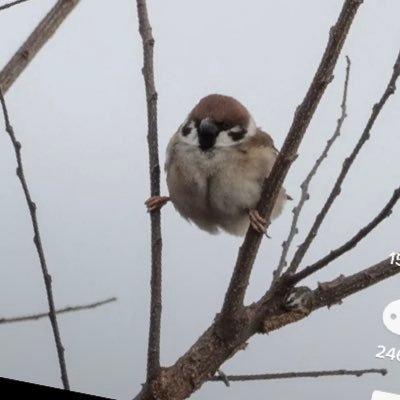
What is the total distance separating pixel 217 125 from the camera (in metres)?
1.23

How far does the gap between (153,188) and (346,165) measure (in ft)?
0.72

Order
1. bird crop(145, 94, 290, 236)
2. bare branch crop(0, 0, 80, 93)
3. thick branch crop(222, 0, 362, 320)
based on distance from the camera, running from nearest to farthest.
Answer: thick branch crop(222, 0, 362, 320), bare branch crop(0, 0, 80, 93), bird crop(145, 94, 290, 236)

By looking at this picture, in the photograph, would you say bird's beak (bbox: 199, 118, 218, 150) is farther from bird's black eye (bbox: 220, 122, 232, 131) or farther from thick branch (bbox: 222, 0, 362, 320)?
thick branch (bbox: 222, 0, 362, 320)

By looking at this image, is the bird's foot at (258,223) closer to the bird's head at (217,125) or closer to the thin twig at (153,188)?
Result: the thin twig at (153,188)

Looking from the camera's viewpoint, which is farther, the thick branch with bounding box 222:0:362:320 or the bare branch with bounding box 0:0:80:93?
the bare branch with bounding box 0:0:80:93

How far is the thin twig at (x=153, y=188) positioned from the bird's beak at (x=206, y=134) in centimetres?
31

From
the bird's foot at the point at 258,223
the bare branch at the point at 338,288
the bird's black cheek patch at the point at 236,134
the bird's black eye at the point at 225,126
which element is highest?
the bird's black eye at the point at 225,126

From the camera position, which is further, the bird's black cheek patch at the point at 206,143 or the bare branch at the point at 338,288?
the bird's black cheek patch at the point at 206,143

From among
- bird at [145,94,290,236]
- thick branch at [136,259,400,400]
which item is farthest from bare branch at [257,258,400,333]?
bird at [145,94,290,236]

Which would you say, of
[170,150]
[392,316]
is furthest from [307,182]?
[170,150]

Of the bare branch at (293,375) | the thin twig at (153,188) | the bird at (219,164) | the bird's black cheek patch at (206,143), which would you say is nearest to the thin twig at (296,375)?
the bare branch at (293,375)

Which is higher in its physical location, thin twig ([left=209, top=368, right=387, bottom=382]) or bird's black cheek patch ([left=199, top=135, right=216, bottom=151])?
bird's black cheek patch ([left=199, top=135, right=216, bottom=151])

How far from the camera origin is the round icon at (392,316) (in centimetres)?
97

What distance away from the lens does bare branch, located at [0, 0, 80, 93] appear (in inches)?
35.1
